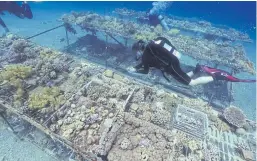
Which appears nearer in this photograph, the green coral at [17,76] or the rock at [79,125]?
the rock at [79,125]

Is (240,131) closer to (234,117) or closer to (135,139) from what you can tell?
(234,117)

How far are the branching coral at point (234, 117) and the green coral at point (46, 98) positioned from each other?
673 centimetres

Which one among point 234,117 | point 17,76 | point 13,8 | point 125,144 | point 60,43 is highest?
point 13,8

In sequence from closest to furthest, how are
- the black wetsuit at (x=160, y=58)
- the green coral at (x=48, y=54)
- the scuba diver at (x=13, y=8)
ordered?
the black wetsuit at (x=160, y=58) < the green coral at (x=48, y=54) < the scuba diver at (x=13, y=8)

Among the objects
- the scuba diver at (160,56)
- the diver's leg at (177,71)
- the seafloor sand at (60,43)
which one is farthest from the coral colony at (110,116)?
the seafloor sand at (60,43)

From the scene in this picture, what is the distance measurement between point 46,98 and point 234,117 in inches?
300

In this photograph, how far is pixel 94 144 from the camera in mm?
5414

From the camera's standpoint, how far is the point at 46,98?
6.63 metres

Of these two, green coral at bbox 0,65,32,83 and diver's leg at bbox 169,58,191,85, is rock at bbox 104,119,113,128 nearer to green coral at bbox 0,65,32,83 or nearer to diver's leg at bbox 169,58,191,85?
diver's leg at bbox 169,58,191,85

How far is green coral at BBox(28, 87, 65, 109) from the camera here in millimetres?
6375

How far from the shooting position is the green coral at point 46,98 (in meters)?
6.38

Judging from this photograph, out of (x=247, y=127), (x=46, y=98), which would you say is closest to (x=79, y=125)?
(x=46, y=98)

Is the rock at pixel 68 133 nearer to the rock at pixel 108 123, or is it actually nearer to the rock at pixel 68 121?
the rock at pixel 68 121

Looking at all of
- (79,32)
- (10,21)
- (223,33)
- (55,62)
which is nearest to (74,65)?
(55,62)
